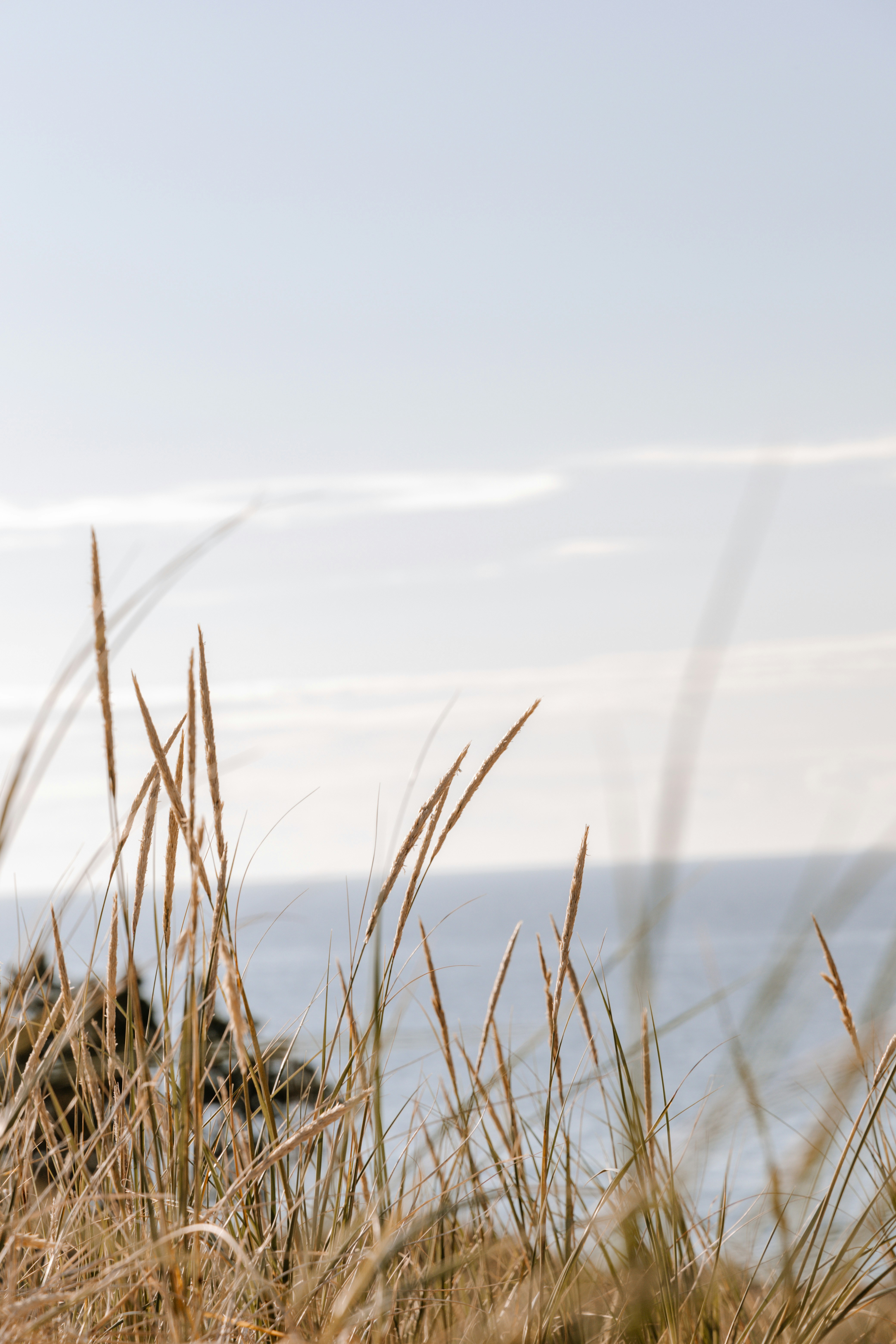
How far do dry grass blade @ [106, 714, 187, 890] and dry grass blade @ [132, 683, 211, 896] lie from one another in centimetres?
5

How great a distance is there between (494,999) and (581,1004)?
144mm

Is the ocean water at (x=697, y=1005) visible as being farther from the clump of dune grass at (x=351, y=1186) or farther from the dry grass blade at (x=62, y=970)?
the dry grass blade at (x=62, y=970)

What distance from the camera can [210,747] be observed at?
1.26 metres

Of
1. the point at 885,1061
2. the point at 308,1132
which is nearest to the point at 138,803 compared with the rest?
the point at 308,1132

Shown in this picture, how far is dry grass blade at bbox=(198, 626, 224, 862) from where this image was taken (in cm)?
126

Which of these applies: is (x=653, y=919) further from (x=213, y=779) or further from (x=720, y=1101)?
(x=213, y=779)

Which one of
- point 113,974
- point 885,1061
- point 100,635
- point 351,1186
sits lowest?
point 351,1186

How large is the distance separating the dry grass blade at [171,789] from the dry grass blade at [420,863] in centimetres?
23

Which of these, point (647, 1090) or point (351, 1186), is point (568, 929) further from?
point (351, 1186)

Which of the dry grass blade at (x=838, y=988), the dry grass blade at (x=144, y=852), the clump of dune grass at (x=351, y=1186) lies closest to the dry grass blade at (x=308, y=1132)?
the clump of dune grass at (x=351, y=1186)

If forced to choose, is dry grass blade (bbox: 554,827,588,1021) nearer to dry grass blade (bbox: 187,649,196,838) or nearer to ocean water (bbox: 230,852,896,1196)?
ocean water (bbox: 230,852,896,1196)

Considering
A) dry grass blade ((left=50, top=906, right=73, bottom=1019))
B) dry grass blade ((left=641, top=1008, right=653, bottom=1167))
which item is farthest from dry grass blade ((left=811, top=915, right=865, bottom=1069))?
dry grass blade ((left=50, top=906, right=73, bottom=1019))

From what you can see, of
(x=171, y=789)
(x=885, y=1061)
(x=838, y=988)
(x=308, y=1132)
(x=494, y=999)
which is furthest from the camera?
(x=494, y=999)

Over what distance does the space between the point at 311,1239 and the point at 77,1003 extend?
423 mm
